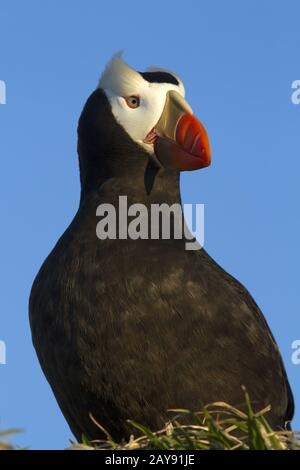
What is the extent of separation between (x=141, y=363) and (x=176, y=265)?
0.63 m

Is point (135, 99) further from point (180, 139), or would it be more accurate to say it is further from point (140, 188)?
point (140, 188)

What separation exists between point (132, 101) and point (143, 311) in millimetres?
1591

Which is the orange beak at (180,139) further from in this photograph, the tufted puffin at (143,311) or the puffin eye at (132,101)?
the puffin eye at (132,101)

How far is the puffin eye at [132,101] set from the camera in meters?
5.87

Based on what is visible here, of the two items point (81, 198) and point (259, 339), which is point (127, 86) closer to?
point (81, 198)

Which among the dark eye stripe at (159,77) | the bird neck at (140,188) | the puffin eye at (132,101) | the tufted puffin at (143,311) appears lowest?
the tufted puffin at (143,311)

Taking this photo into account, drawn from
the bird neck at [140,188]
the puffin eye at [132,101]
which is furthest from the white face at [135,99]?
the bird neck at [140,188]

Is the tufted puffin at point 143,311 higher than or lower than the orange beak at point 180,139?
lower

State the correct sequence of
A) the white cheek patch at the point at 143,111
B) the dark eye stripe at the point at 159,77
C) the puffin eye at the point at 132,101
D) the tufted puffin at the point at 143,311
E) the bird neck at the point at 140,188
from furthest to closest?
the dark eye stripe at the point at 159,77, the puffin eye at the point at 132,101, the white cheek patch at the point at 143,111, the bird neck at the point at 140,188, the tufted puffin at the point at 143,311

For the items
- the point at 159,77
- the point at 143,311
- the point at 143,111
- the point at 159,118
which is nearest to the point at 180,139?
the point at 159,118

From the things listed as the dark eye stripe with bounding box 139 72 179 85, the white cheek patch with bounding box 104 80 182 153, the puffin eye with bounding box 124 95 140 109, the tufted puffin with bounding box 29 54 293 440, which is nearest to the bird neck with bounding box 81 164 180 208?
the tufted puffin with bounding box 29 54 293 440

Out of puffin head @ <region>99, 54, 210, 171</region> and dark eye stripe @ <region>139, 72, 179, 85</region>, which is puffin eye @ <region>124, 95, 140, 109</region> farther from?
dark eye stripe @ <region>139, 72, 179, 85</region>

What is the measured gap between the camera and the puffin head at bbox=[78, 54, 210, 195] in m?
5.70
